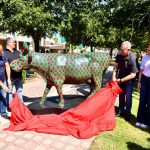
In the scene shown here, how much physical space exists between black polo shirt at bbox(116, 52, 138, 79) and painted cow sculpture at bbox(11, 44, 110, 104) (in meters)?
0.48

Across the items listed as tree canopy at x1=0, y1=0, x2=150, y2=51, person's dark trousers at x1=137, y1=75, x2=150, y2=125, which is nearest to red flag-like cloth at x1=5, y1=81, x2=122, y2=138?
person's dark trousers at x1=137, y1=75, x2=150, y2=125

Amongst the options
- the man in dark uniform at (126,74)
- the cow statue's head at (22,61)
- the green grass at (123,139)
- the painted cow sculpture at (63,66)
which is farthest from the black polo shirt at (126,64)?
the cow statue's head at (22,61)

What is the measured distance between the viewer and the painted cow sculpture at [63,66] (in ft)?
19.9

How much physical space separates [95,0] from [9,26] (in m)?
5.77

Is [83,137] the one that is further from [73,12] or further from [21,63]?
[73,12]

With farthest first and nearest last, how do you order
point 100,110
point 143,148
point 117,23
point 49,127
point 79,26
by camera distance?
1. point 79,26
2. point 117,23
3. point 100,110
4. point 49,127
5. point 143,148

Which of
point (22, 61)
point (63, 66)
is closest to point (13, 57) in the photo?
point (22, 61)

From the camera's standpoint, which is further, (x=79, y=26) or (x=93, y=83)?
(x=79, y=26)

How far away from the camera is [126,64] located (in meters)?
5.98

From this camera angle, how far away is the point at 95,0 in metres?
Result: 16.4

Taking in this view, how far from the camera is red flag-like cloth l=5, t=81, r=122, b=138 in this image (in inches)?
208

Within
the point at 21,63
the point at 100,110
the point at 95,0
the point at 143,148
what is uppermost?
the point at 95,0

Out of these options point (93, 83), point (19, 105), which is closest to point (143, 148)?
point (93, 83)

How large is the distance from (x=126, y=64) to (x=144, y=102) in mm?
978
